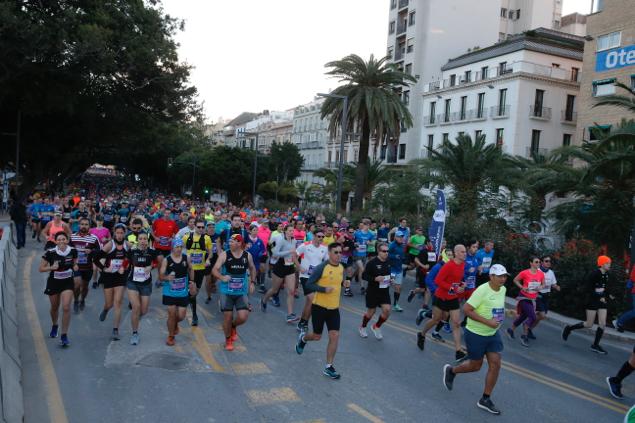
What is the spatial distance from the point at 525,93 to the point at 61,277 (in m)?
37.4

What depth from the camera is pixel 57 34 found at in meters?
23.2

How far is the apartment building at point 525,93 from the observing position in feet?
130

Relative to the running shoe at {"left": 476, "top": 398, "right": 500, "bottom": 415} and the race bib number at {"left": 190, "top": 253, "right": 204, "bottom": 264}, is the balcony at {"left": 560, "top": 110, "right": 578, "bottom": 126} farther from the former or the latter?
the running shoe at {"left": 476, "top": 398, "right": 500, "bottom": 415}

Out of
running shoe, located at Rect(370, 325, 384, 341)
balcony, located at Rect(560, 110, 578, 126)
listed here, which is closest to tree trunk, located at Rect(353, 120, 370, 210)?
balcony, located at Rect(560, 110, 578, 126)

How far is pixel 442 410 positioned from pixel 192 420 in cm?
284

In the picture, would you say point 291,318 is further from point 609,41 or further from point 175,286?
point 609,41

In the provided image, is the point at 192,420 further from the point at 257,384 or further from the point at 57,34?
the point at 57,34

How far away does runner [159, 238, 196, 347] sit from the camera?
834 centimetres

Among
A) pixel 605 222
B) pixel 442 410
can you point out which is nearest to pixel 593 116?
pixel 605 222

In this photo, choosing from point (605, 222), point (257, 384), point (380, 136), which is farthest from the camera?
point (380, 136)

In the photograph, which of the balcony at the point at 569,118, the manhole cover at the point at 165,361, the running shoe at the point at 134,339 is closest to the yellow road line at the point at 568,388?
the manhole cover at the point at 165,361

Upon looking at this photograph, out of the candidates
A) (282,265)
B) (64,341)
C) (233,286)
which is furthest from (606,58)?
(64,341)

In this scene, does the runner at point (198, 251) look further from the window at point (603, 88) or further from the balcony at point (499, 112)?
the balcony at point (499, 112)

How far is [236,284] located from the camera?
331 inches
